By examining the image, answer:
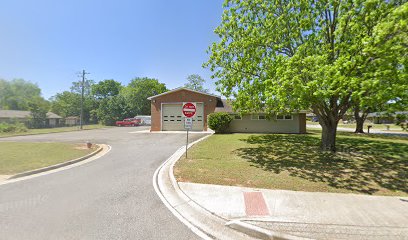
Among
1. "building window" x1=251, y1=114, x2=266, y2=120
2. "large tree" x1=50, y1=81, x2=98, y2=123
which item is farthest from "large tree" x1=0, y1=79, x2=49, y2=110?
"building window" x1=251, y1=114, x2=266, y2=120

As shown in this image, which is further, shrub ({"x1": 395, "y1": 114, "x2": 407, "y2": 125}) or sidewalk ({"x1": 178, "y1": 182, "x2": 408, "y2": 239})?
shrub ({"x1": 395, "y1": 114, "x2": 407, "y2": 125})

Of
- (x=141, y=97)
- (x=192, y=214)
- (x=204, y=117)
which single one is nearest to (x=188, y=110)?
(x=192, y=214)

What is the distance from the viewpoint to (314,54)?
27.7 ft

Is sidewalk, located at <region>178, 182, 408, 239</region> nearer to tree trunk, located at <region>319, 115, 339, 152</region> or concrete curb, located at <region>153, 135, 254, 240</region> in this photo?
concrete curb, located at <region>153, 135, 254, 240</region>

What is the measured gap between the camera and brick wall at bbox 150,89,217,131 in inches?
898

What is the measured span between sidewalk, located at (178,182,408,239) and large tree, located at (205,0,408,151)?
2.92 m

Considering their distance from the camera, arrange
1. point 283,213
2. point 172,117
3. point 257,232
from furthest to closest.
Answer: point 172,117, point 283,213, point 257,232

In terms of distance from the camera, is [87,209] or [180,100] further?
[180,100]

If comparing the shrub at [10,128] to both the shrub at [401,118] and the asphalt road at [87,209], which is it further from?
the shrub at [401,118]

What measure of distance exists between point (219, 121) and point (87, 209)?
1632 centimetres

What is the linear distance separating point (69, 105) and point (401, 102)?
69.5 meters

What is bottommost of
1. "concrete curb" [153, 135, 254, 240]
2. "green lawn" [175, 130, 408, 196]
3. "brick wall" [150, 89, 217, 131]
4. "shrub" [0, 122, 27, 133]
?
"concrete curb" [153, 135, 254, 240]

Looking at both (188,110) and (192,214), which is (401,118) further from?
(188,110)

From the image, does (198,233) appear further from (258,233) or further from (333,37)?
(333,37)
